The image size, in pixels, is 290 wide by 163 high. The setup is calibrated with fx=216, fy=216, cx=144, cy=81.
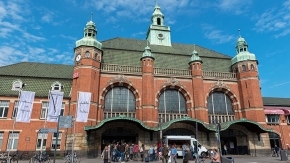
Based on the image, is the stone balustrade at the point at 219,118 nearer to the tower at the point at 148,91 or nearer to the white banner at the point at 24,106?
the tower at the point at 148,91

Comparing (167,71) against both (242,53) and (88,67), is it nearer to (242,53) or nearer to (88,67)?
(88,67)

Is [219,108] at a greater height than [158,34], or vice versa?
[158,34]

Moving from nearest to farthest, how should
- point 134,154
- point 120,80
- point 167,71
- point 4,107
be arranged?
point 134,154
point 4,107
point 120,80
point 167,71

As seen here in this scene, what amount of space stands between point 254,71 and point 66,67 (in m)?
28.6

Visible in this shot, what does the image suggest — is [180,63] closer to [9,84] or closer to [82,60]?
[82,60]

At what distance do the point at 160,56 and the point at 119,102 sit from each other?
10.3m

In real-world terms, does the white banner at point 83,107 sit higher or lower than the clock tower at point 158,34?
lower

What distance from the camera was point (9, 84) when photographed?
27.4m

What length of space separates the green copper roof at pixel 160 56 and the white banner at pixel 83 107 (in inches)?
334

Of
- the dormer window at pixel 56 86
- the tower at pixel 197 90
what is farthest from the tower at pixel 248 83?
the dormer window at pixel 56 86

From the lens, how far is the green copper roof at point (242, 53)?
107ft

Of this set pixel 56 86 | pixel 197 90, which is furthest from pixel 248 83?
pixel 56 86

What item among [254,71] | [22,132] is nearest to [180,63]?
[254,71]

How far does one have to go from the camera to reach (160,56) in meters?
34.1
